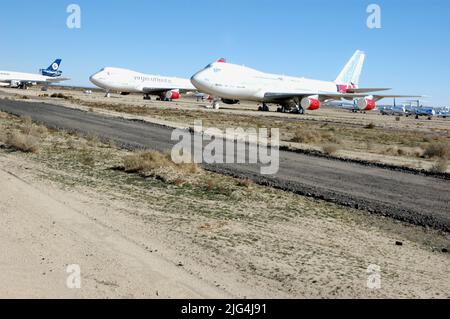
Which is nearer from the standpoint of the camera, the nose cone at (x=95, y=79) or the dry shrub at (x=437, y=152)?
the dry shrub at (x=437, y=152)

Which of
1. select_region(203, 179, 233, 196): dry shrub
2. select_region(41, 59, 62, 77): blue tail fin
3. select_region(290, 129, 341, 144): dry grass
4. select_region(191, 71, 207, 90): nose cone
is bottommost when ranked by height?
select_region(203, 179, 233, 196): dry shrub

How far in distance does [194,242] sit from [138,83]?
3377 inches

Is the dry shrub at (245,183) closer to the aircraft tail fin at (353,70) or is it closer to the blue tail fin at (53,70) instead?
the aircraft tail fin at (353,70)

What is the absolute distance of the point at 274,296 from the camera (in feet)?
20.3

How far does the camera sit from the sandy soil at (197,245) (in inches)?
253

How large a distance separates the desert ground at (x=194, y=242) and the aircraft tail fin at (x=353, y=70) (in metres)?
75.1

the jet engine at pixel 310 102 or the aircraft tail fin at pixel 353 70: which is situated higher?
the aircraft tail fin at pixel 353 70

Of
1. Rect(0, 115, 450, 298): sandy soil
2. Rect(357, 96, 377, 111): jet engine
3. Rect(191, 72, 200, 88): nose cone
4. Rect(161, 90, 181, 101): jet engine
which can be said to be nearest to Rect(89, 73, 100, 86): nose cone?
Rect(161, 90, 181, 101): jet engine

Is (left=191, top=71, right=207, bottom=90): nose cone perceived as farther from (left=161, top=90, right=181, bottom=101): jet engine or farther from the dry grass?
(left=161, top=90, right=181, bottom=101): jet engine

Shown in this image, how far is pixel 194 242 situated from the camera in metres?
8.51

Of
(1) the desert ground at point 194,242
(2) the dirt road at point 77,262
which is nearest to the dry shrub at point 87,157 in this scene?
(1) the desert ground at point 194,242

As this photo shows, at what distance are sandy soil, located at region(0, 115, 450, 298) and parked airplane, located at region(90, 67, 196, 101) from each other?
256 feet

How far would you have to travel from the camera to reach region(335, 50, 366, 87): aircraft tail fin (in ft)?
283
